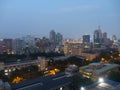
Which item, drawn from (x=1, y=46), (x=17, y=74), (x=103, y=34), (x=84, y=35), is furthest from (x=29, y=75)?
(x=103, y=34)

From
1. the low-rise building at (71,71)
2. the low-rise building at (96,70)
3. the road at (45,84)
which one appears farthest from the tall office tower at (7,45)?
the road at (45,84)

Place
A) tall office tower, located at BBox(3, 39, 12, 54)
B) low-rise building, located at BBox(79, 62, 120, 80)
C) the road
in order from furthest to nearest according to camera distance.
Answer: tall office tower, located at BBox(3, 39, 12, 54) → low-rise building, located at BBox(79, 62, 120, 80) → the road

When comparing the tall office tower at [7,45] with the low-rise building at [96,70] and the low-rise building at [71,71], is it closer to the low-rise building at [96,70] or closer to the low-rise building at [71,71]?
the low-rise building at [71,71]

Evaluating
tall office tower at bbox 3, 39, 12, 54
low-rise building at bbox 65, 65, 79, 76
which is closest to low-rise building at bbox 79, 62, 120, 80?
low-rise building at bbox 65, 65, 79, 76

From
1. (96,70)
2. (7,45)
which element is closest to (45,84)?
(96,70)

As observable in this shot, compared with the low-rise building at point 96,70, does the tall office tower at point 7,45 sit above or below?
above

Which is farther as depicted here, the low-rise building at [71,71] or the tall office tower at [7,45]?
the tall office tower at [7,45]

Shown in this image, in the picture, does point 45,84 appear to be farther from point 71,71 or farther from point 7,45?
point 7,45

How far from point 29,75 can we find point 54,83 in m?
2.06

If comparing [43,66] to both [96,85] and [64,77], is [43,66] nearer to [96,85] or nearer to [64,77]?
[64,77]

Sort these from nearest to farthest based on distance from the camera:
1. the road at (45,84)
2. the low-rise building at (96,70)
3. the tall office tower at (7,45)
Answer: the road at (45,84) < the low-rise building at (96,70) < the tall office tower at (7,45)

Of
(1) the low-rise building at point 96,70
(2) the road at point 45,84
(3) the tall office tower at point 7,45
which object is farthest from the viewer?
(3) the tall office tower at point 7,45

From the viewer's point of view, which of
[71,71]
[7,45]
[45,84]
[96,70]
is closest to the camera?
[45,84]

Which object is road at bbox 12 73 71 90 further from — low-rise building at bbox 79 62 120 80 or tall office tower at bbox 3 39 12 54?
tall office tower at bbox 3 39 12 54
